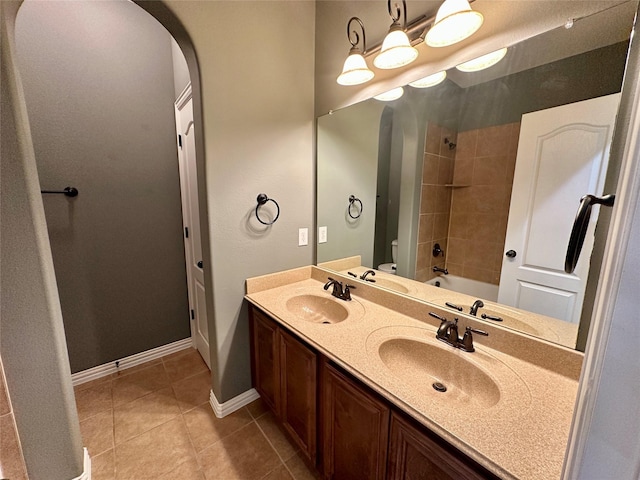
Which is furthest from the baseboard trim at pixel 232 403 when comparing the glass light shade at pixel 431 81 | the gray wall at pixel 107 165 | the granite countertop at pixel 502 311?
the glass light shade at pixel 431 81

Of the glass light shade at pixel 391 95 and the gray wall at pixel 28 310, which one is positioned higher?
the glass light shade at pixel 391 95

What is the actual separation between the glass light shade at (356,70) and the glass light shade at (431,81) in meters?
0.23

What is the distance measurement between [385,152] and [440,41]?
0.60 m

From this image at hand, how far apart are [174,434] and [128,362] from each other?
0.91 m

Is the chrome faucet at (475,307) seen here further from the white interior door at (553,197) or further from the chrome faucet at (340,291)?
the chrome faucet at (340,291)

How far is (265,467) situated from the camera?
133cm

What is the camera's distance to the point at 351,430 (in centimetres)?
95

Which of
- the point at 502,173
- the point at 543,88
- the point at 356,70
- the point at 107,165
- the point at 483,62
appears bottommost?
the point at 502,173

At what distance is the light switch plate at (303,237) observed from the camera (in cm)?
179

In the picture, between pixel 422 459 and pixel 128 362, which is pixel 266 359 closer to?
pixel 422 459

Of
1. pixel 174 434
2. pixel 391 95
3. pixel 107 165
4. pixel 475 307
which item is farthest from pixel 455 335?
pixel 107 165

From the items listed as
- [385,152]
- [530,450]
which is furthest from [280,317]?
[385,152]

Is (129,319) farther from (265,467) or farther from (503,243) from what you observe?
(503,243)

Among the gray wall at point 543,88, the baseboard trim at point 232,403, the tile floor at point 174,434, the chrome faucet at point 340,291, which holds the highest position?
the gray wall at point 543,88
